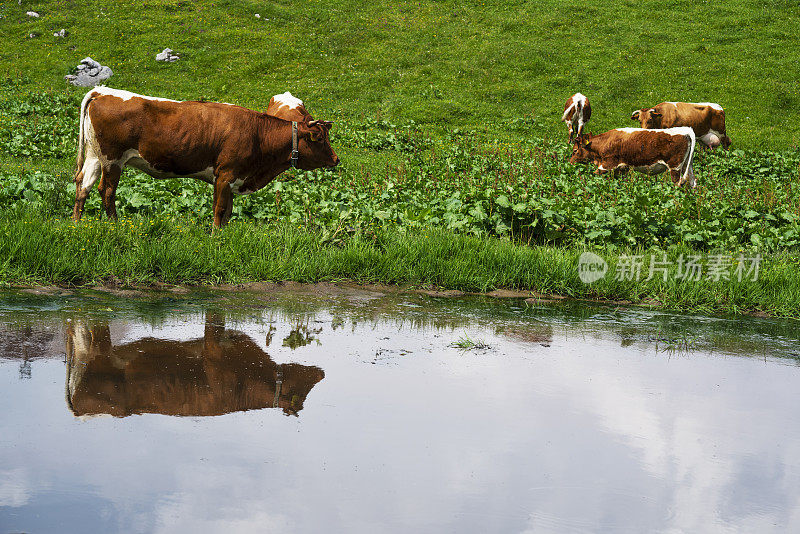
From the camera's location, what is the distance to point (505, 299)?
8.27 meters

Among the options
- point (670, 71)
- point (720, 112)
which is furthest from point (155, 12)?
point (720, 112)

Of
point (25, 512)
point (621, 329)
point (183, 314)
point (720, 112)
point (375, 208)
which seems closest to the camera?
point (25, 512)

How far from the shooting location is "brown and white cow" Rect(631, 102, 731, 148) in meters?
24.2

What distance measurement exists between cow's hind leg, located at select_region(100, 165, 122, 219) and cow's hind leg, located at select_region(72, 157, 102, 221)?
105 mm

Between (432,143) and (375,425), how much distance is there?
1862 cm

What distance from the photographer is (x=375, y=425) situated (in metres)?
4.26

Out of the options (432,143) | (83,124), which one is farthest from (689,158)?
(83,124)

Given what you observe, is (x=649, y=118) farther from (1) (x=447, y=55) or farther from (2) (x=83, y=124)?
(2) (x=83, y=124)

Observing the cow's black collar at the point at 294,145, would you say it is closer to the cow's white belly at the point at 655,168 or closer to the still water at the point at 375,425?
the still water at the point at 375,425

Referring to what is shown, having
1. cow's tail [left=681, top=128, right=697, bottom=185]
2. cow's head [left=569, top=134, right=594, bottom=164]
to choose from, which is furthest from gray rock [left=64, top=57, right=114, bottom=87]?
cow's tail [left=681, top=128, right=697, bottom=185]

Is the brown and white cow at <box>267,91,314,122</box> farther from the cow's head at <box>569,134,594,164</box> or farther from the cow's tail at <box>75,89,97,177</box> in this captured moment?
the cow's head at <box>569,134,594,164</box>

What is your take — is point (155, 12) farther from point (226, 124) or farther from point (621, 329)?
point (621, 329)

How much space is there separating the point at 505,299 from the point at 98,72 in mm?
25952

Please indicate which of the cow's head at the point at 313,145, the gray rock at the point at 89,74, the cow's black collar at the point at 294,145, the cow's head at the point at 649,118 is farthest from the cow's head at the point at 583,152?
the gray rock at the point at 89,74
